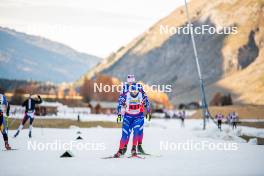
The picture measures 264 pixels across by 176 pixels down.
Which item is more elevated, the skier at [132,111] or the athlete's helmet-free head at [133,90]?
the athlete's helmet-free head at [133,90]

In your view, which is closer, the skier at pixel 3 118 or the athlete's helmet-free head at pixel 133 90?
the athlete's helmet-free head at pixel 133 90

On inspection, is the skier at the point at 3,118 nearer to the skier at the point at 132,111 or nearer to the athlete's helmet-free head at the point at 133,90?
the skier at the point at 132,111

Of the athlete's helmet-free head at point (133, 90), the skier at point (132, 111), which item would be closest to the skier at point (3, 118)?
the skier at point (132, 111)

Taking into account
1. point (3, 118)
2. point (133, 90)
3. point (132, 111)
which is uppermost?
point (133, 90)

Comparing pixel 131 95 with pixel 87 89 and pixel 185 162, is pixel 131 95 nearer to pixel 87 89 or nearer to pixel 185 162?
pixel 185 162

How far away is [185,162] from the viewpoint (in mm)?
12406

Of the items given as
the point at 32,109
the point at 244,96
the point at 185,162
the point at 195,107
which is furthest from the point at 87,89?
the point at 185,162

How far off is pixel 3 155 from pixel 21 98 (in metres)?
133

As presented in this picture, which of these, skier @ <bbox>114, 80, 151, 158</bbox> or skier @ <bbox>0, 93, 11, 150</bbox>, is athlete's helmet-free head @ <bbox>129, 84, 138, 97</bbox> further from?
skier @ <bbox>0, 93, 11, 150</bbox>

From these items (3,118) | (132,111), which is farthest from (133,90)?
(3,118)

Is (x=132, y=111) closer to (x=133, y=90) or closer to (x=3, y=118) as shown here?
(x=133, y=90)

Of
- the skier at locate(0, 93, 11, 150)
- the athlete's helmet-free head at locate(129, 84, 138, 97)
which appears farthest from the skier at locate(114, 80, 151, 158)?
the skier at locate(0, 93, 11, 150)

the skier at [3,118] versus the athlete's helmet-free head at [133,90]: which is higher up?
the athlete's helmet-free head at [133,90]

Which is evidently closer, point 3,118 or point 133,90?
point 133,90
